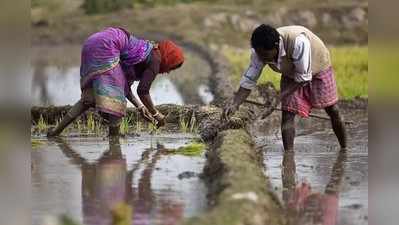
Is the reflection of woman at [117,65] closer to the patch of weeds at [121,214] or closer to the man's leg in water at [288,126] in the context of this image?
the man's leg in water at [288,126]

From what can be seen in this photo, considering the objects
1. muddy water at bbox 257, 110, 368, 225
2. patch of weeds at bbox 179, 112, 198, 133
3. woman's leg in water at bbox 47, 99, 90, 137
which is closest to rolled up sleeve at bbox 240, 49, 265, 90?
muddy water at bbox 257, 110, 368, 225

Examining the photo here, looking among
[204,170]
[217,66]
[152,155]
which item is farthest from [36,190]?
[217,66]

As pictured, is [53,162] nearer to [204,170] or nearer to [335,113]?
[204,170]

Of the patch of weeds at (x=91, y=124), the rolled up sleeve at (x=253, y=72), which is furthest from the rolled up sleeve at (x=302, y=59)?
the patch of weeds at (x=91, y=124)

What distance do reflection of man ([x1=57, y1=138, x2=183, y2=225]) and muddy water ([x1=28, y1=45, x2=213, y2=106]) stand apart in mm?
4284

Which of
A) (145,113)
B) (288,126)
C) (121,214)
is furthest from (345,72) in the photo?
(121,214)

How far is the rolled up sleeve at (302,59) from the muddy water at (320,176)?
69 cm

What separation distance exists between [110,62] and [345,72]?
7.17m

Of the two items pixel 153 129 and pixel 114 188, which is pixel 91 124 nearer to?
pixel 153 129

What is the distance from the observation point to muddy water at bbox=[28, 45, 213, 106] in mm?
12087

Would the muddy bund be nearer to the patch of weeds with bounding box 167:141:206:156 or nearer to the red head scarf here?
the patch of weeds with bounding box 167:141:206:156
